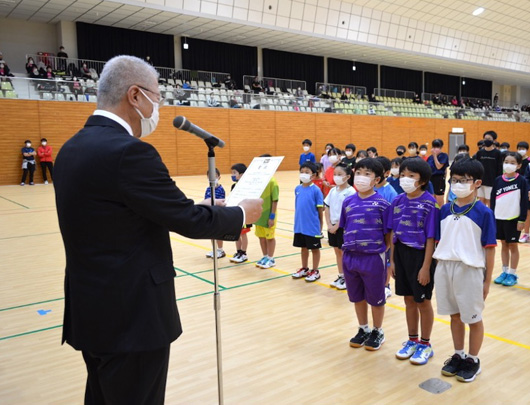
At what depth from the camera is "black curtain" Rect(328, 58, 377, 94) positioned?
31.1 metres

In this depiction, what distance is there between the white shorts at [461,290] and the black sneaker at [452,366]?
1.10ft

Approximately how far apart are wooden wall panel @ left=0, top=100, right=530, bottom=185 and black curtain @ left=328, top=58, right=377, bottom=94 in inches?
180

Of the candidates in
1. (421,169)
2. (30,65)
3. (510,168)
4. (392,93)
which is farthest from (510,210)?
(392,93)

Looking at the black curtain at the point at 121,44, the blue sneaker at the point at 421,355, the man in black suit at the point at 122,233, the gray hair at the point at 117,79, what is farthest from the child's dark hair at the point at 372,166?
the black curtain at the point at 121,44

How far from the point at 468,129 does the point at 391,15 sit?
35.7ft

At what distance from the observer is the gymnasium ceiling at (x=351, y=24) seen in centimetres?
2017

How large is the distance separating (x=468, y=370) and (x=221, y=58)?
2521 cm

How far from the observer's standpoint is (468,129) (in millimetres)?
32562

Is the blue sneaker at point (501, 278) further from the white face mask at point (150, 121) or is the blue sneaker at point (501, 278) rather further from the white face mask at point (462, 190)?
the white face mask at point (150, 121)

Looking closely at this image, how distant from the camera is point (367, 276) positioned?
3.84 meters

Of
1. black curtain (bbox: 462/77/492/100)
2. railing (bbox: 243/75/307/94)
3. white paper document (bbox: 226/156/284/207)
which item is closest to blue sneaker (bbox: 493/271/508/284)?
white paper document (bbox: 226/156/284/207)

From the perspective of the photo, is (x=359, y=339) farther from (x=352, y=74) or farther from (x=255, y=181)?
(x=352, y=74)

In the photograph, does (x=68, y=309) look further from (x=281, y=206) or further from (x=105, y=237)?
(x=281, y=206)

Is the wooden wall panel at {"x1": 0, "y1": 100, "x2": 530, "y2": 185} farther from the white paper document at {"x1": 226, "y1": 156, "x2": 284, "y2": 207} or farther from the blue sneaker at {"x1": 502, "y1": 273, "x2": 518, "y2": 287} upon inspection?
the white paper document at {"x1": 226, "y1": 156, "x2": 284, "y2": 207}
